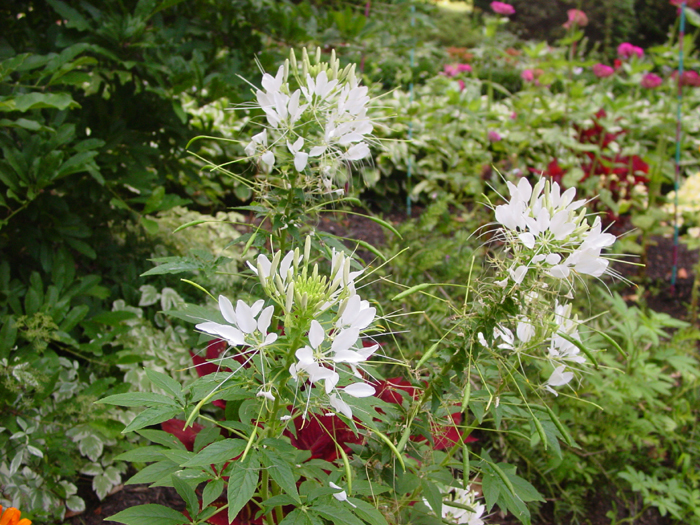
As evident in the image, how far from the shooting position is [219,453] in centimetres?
91

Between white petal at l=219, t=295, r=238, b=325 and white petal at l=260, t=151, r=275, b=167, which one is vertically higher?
white petal at l=260, t=151, r=275, b=167

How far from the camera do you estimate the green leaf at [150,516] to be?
3.26 feet

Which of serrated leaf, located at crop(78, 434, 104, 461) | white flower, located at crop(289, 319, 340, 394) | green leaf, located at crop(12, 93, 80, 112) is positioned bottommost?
serrated leaf, located at crop(78, 434, 104, 461)

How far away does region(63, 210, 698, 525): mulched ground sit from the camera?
6.02ft

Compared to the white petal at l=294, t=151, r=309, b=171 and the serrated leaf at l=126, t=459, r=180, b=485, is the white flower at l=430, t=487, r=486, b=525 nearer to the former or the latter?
the serrated leaf at l=126, t=459, r=180, b=485

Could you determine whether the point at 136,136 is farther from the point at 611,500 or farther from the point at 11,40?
the point at 611,500

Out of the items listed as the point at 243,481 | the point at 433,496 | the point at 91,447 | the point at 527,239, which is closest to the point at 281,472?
the point at 243,481

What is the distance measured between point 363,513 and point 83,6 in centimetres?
205

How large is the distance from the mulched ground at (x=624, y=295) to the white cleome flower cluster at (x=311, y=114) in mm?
637

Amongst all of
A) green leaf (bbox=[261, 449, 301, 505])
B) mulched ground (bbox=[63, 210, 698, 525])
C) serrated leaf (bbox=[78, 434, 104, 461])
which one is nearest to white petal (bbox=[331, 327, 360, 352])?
green leaf (bbox=[261, 449, 301, 505])

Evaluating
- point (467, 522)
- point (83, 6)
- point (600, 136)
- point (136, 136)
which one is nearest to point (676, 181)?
point (600, 136)

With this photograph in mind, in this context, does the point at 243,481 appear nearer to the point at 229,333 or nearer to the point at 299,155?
the point at 229,333

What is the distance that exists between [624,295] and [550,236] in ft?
9.33

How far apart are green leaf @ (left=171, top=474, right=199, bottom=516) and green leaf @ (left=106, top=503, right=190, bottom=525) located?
0.02 m
